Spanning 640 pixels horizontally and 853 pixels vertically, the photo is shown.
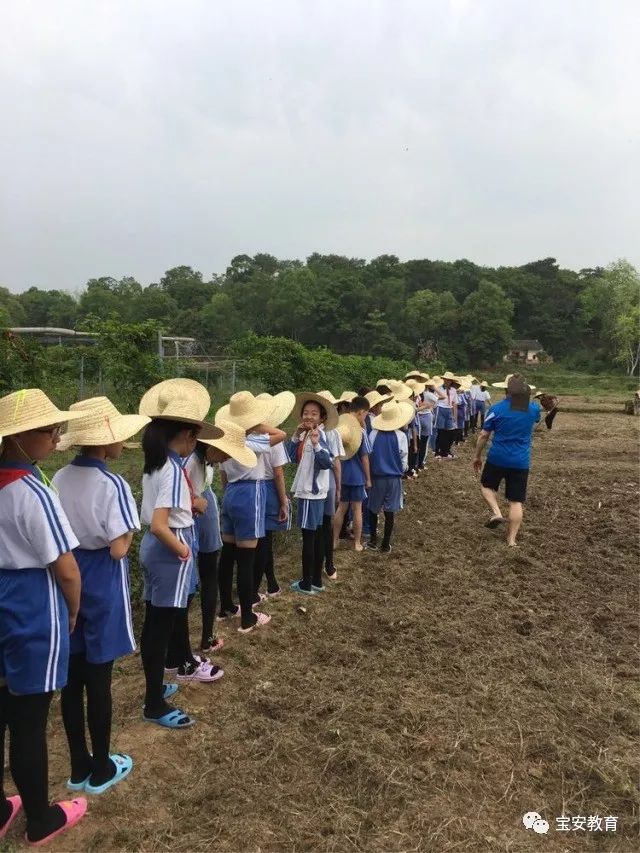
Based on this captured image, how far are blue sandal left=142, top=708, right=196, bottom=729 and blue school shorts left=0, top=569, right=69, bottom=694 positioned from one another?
41.9 inches

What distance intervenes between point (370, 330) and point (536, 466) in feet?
136

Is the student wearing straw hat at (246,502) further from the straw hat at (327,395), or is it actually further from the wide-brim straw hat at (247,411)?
the straw hat at (327,395)

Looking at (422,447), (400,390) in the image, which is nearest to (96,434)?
(400,390)

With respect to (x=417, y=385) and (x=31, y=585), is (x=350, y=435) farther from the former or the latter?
(x=417, y=385)

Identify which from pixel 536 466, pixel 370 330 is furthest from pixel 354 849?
pixel 370 330

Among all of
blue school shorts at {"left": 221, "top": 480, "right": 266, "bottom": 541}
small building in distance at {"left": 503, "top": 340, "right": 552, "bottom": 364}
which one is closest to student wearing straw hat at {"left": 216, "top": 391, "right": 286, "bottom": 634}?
blue school shorts at {"left": 221, "top": 480, "right": 266, "bottom": 541}

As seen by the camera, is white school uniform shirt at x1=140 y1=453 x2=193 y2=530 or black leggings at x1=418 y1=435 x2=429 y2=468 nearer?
white school uniform shirt at x1=140 y1=453 x2=193 y2=530

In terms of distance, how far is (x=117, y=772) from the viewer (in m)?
2.55

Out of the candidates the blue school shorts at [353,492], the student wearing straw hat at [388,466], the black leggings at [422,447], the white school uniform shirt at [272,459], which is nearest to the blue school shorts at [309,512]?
the white school uniform shirt at [272,459]

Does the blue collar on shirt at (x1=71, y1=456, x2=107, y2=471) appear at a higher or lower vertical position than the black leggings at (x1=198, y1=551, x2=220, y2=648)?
higher

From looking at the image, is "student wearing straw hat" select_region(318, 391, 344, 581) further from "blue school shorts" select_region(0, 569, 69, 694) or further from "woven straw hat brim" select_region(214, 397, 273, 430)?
"blue school shorts" select_region(0, 569, 69, 694)

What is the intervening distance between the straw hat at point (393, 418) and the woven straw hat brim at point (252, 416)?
210 centimetres

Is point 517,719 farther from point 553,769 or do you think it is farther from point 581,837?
point 581,837

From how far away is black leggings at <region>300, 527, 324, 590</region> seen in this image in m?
4.67
